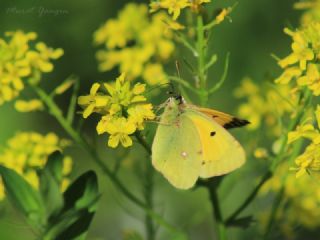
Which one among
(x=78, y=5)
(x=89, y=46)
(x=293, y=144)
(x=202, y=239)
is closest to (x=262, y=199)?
(x=202, y=239)

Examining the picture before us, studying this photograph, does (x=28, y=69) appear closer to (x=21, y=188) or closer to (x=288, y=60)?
(x=21, y=188)

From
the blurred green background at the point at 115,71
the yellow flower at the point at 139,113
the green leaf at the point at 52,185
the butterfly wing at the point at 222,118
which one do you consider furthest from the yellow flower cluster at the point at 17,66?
the blurred green background at the point at 115,71

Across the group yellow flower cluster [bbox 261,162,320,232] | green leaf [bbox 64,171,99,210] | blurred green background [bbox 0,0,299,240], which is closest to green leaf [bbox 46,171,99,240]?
green leaf [bbox 64,171,99,210]

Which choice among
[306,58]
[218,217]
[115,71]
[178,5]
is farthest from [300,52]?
[115,71]

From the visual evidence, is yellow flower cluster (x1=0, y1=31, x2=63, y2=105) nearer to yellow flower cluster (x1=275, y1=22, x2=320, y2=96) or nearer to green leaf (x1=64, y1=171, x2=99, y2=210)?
green leaf (x1=64, y1=171, x2=99, y2=210)

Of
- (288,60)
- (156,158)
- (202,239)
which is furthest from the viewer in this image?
(202,239)
